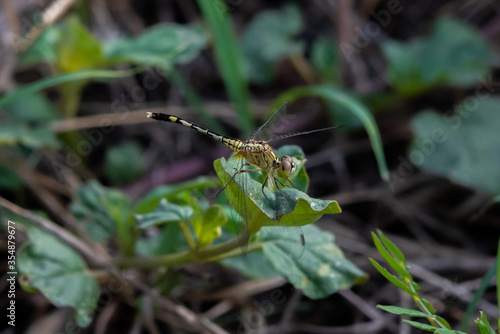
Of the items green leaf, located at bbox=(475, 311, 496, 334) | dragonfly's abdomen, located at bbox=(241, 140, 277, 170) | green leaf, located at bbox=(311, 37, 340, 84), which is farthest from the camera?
green leaf, located at bbox=(311, 37, 340, 84)


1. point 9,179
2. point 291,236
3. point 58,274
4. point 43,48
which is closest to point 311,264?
point 291,236

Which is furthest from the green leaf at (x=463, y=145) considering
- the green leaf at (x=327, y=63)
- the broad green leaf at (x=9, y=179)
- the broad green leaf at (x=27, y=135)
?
the broad green leaf at (x=9, y=179)

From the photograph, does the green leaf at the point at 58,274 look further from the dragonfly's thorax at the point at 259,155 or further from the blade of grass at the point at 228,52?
the blade of grass at the point at 228,52

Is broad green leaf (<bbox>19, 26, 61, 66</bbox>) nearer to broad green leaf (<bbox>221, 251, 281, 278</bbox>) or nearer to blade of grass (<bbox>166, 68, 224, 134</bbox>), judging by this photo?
blade of grass (<bbox>166, 68, 224, 134</bbox>)

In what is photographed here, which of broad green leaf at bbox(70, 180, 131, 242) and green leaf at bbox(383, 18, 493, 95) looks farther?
green leaf at bbox(383, 18, 493, 95)

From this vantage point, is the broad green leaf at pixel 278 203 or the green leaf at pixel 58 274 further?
the green leaf at pixel 58 274

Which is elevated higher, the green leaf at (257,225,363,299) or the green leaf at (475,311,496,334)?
the green leaf at (257,225,363,299)

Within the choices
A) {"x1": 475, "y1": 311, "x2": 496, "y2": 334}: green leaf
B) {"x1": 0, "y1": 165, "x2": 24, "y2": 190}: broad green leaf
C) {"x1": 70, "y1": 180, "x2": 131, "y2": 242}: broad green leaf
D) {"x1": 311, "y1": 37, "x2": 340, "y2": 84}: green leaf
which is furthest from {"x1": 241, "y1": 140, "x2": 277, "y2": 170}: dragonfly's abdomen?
{"x1": 311, "y1": 37, "x2": 340, "y2": 84}: green leaf
